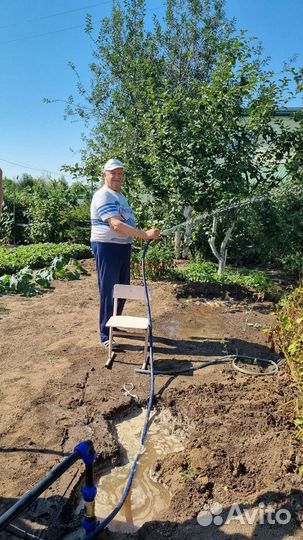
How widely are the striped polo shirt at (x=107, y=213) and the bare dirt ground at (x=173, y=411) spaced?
1278mm

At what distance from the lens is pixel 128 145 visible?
8.59m

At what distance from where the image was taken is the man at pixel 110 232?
4277 mm

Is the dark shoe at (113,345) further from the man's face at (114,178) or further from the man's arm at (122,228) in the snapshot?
the man's face at (114,178)

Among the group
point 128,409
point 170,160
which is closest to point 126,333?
point 128,409

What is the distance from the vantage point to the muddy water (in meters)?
2.39

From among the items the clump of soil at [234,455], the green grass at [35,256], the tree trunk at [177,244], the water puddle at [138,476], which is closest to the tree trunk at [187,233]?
the tree trunk at [177,244]

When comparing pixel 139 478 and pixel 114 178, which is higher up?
pixel 114 178

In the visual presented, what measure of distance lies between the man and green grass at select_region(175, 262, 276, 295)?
10.7ft

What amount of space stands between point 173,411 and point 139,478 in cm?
79

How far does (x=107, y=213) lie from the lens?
427cm

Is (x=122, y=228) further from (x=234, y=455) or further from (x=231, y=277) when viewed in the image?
(x=231, y=277)

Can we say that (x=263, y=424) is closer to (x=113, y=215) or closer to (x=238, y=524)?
(x=238, y=524)

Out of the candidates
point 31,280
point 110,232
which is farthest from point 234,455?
point 31,280

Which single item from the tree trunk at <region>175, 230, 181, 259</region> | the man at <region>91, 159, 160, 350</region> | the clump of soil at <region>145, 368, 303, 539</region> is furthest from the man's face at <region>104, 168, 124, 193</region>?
the tree trunk at <region>175, 230, 181, 259</region>
